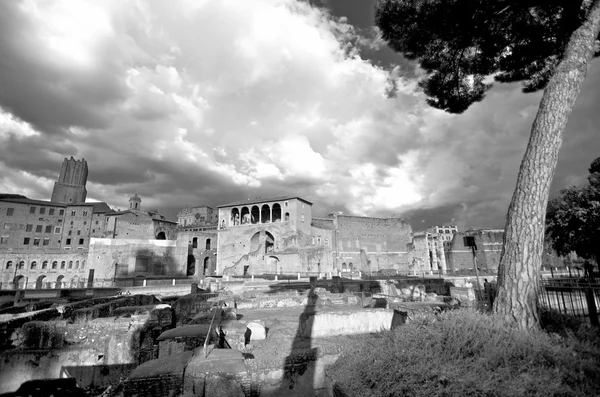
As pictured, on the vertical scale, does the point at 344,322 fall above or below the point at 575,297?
below

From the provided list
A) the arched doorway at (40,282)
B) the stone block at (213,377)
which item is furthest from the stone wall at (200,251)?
the stone block at (213,377)

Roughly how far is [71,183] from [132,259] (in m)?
69.2

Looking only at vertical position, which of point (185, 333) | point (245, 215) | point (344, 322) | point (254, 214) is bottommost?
point (344, 322)

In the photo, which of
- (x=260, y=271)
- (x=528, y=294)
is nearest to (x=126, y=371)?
(x=528, y=294)

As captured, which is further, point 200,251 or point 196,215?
point 196,215

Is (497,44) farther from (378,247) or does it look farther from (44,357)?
(378,247)

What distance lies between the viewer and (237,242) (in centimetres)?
4891

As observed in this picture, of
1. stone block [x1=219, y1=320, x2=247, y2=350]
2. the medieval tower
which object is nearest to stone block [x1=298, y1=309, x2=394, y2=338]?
stone block [x1=219, y1=320, x2=247, y2=350]

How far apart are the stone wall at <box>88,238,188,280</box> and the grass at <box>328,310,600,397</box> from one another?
42368 mm

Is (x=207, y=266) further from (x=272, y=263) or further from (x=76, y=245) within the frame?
(x=76, y=245)

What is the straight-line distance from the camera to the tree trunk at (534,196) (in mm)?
3916

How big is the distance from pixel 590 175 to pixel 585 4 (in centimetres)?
1691

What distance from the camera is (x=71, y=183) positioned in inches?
3487

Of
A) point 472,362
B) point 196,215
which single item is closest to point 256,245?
point 196,215
